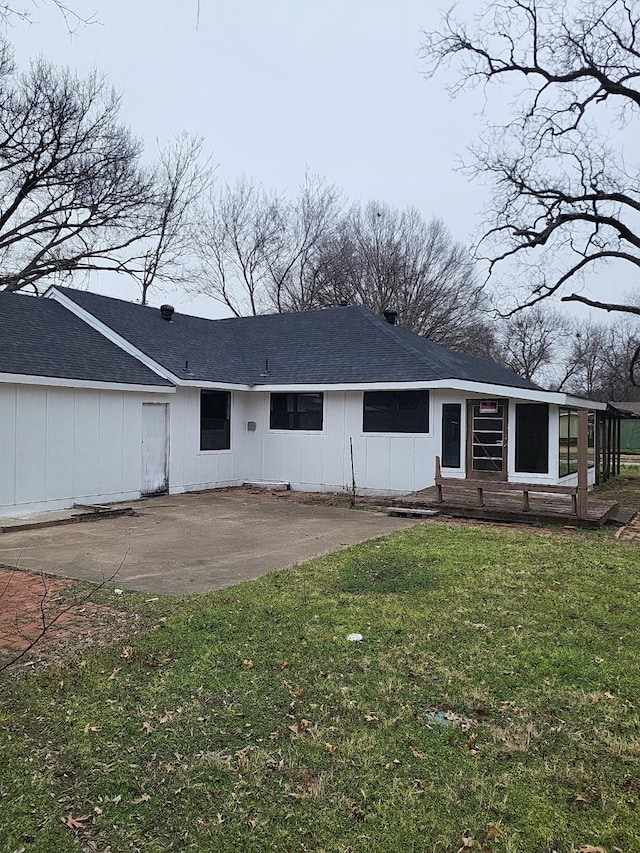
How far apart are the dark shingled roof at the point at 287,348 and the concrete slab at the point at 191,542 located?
368 cm

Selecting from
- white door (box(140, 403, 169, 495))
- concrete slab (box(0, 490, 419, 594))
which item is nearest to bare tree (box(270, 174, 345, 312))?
white door (box(140, 403, 169, 495))

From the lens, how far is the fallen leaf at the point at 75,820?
2.63m

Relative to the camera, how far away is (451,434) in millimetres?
13414

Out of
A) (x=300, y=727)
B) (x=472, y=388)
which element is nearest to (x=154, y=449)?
(x=472, y=388)

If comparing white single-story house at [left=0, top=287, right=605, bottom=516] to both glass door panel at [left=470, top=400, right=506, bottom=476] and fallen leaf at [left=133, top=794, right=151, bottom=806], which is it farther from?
fallen leaf at [left=133, top=794, right=151, bottom=806]

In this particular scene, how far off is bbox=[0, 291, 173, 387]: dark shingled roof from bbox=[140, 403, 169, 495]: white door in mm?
755

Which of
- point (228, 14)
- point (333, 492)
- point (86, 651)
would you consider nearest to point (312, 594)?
point (86, 651)

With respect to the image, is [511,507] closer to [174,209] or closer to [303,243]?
[174,209]

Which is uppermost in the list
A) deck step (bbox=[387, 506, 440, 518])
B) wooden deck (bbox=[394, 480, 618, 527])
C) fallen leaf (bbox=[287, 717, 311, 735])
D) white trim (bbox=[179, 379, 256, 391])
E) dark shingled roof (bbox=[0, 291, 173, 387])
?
dark shingled roof (bbox=[0, 291, 173, 387])

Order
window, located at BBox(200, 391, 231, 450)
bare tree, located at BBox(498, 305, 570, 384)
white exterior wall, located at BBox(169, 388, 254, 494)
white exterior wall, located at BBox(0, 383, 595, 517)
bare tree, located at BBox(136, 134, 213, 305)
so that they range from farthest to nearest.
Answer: bare tree, located at BBox(498, 305, 570, 384), bare tree, located at BBox(136, 134, 213, 305), window, located at BBox(200, 391, 231, 450), white exterior wall, located at BBox(169, 388, 254, 494), white exterior wall, located at BBox(0, 383, 595, 517)

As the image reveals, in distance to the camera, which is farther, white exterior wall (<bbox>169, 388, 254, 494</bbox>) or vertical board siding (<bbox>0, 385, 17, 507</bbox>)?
white exterior wall (<bbox>169, 388, 254, 494</bbox>)

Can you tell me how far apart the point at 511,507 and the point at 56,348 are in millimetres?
9453

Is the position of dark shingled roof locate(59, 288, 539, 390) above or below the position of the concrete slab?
above

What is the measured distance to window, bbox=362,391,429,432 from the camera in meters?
13.6
